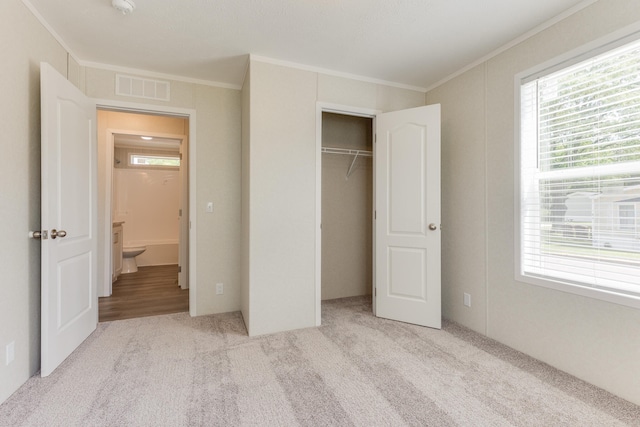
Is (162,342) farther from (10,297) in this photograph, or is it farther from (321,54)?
(321,54)

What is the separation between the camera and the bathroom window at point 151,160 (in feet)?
19.0

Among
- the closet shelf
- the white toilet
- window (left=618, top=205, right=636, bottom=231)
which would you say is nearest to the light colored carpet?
window (left=618, top=205, right=636, bottom=231)

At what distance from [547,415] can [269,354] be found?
175cm

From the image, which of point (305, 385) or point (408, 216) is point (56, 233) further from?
point (408, 216)

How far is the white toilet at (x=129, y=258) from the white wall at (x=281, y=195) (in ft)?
11.2

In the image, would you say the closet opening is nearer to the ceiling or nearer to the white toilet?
the ceiling

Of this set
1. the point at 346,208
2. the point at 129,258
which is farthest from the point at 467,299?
the point at 129,258

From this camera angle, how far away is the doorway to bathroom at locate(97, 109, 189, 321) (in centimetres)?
362

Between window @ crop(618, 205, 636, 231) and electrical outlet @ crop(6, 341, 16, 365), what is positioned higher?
window @ crop(618, 205, 636, 231)

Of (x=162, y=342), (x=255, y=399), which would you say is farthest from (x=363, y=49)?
(x=162, y=342)

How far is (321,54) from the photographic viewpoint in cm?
253

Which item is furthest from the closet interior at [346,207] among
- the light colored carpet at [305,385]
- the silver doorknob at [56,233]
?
the silver doorknob at [56,233]

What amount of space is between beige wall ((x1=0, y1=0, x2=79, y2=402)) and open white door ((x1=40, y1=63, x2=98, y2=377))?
0.09 m

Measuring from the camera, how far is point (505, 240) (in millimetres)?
2389
